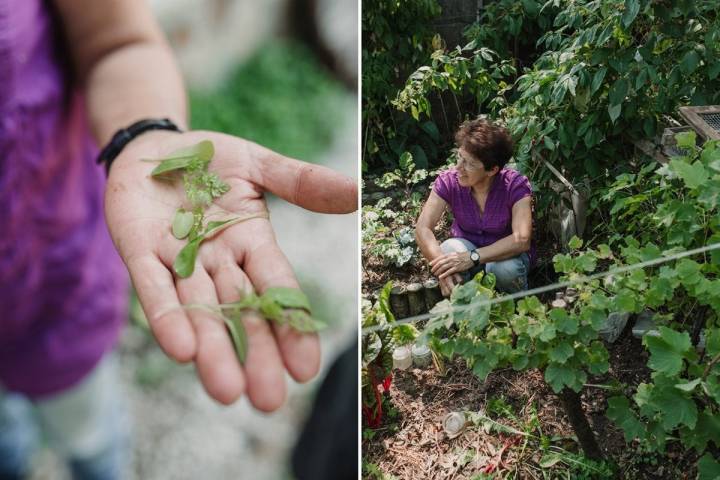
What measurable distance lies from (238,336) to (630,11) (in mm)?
1447

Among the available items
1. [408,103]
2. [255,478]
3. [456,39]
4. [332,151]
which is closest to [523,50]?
[456,39]

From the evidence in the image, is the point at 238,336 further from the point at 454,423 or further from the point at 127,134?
the point at 454,423

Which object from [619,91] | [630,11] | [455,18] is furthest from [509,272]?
[455,18]

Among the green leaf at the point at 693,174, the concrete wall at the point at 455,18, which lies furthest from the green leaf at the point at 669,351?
the concrete wall at the point at 455,18

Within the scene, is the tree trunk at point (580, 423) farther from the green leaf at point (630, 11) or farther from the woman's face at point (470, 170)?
the green leaf at point (630, 11)

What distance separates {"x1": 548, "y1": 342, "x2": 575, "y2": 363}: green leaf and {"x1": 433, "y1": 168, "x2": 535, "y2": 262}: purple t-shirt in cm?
72

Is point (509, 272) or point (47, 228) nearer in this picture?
point (47, 228)

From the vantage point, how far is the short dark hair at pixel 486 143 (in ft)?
6.65

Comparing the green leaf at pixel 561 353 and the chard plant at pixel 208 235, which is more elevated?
the chard plant at pixel 208 235

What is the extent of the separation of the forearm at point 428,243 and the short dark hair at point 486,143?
24 cm

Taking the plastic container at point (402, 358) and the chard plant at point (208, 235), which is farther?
the plastic container at point (402, 358)

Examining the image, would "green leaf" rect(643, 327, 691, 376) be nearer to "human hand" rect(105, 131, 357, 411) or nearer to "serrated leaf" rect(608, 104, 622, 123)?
"human hand" rect(105, 131, 357, 411)

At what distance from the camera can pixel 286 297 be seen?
3.51 ft

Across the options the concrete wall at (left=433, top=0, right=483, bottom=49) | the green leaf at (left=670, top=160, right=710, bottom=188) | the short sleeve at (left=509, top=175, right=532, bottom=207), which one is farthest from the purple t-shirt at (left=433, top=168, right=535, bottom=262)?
the concrete wall at (left=433, top=0, right=483, bottom=49)
